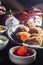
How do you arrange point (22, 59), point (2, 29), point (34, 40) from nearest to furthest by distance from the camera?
point (22, 59) → point (34, 40) → point (2, 29)

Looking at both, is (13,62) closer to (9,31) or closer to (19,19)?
(9,31)

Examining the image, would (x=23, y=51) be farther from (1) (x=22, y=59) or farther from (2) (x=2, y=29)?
(2) (x=2, y=29)

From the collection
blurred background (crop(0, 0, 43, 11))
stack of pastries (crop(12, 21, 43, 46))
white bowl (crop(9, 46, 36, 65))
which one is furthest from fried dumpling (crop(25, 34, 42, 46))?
blurred background (crop(0, 0, 43, 11))

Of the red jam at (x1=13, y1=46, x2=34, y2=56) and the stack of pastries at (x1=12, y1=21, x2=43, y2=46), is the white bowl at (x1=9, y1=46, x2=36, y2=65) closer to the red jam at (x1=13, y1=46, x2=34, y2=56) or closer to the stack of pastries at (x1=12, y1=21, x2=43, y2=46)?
the red jam at (x1=13, y1=46, x2=34, y2=56)

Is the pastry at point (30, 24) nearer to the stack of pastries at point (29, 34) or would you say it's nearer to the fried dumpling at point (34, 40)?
the stack of pastries at point (29, 34)

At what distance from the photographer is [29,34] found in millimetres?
986

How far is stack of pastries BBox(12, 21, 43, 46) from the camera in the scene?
0.92 m

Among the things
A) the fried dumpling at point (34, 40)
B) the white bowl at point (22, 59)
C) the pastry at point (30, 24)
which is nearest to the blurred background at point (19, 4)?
the pastry at point (30, 24)

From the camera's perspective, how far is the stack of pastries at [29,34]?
921mm

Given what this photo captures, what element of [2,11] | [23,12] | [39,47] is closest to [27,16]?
[23,12]

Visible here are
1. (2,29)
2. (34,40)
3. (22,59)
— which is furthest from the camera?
(2,29)

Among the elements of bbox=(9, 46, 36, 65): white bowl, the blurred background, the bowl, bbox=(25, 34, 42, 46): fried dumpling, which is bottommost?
bbox=(9, 46, 36, 65): white bowl

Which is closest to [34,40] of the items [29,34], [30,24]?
[29,34]

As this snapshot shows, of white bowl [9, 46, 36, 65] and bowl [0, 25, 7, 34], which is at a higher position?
bowl [0, 25, 7, 34]
